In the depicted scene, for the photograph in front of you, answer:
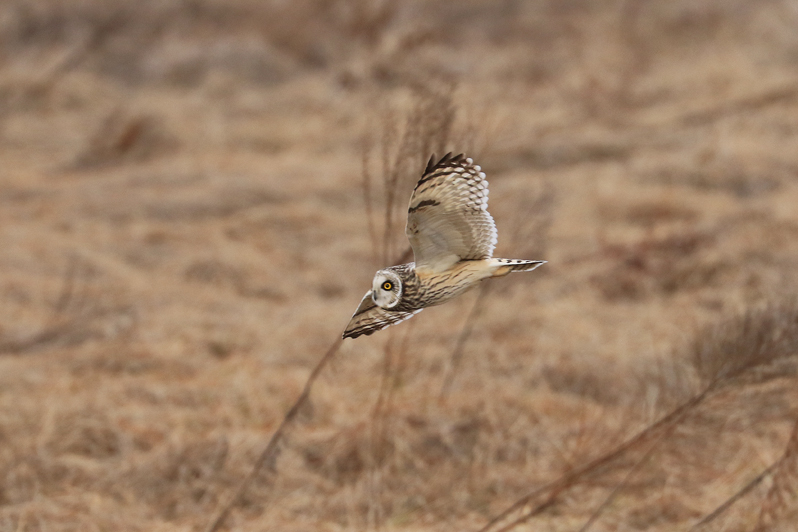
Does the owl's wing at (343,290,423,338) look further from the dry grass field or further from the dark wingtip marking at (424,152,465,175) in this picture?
the dry grass field

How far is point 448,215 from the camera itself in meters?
0.78

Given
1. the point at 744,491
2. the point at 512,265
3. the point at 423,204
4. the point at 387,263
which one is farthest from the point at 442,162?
the point at 744,491

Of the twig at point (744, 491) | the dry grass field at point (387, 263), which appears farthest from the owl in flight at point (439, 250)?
the twig at point (744, 491)

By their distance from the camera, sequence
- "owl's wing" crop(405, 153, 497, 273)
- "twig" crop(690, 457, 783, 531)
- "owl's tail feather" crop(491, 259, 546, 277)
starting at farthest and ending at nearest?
"twig" crop(690, 457, 783, 531), "owl's wing" crop(405, 153, 497, 273), "owl's tail feather" crop(491, 259, 546, 277)

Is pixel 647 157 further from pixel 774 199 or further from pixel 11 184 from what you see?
pixel 11 184

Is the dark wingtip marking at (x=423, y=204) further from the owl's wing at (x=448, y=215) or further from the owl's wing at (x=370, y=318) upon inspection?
the owl's wing at (x=370, y=318)

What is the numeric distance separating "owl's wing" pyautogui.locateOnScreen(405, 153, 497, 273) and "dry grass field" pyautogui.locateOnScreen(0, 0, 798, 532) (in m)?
0.16

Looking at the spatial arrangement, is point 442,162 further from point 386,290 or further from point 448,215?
point 386,290

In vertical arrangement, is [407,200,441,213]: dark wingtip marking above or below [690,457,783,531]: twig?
above

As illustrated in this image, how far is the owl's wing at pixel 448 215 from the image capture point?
77cm

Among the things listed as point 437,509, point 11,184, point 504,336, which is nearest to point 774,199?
point 504,336

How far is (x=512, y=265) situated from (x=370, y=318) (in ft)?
0.50

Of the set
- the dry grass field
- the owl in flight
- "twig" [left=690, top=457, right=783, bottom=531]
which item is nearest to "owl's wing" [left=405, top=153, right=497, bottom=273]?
the owl in flight

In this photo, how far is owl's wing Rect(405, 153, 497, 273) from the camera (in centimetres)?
77
